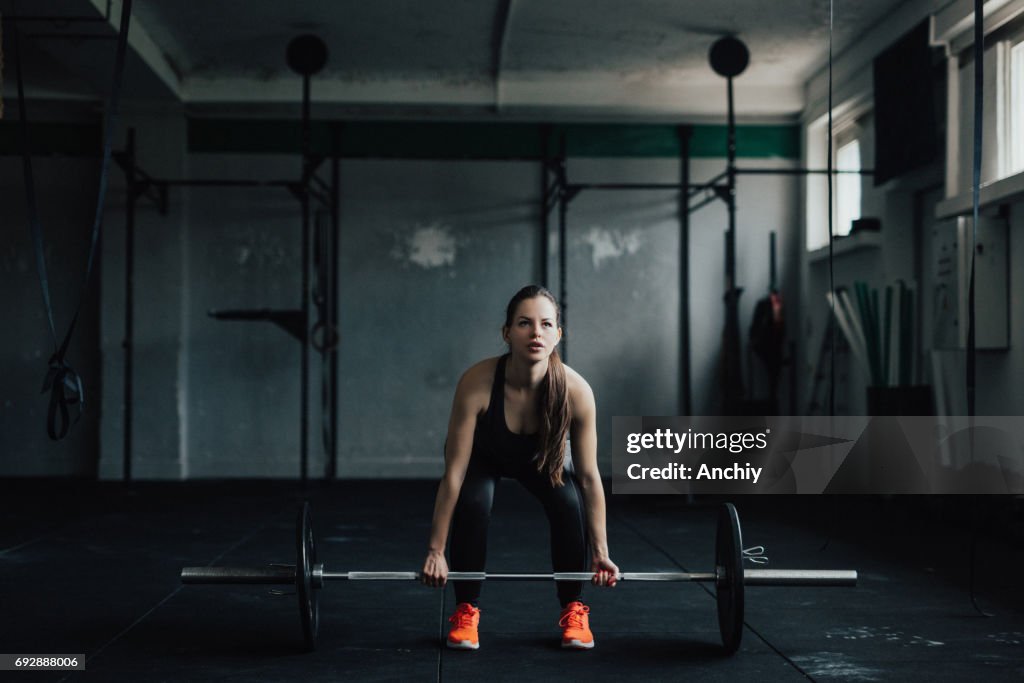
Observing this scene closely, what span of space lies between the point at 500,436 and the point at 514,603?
776 millimetres

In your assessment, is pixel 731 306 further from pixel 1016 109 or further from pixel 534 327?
pixel 534 327

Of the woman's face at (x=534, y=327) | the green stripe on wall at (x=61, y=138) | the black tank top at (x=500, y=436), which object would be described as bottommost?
the black tank top at (x=500, y=436)

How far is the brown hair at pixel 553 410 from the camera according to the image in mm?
2504

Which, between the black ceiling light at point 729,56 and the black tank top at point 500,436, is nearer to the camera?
the black tank top at point 500,436

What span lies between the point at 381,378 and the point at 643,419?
1757mm

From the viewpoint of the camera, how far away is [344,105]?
6668 millimetres

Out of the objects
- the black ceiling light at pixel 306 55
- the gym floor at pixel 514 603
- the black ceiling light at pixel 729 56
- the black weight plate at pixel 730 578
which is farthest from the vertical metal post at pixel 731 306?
the black weight plate at pixel 730 578

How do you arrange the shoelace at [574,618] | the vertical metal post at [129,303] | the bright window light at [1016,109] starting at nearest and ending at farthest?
the shoelace at [574,618] → the bright window light at [1016,109] → the vertical metal post at [129,303]

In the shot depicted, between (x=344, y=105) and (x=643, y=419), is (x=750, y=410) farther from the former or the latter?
(x=344, y=105)

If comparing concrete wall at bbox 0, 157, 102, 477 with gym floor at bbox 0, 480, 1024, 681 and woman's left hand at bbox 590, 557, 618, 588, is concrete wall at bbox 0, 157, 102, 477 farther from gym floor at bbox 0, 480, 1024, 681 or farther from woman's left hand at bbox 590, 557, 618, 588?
woman's left hand at bbox 590, 557, 618, 588

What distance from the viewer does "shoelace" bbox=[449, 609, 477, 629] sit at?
259 centimetres

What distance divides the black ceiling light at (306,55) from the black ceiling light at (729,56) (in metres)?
2.17

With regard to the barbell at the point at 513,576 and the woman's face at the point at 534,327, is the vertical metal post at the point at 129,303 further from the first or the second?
the woman's face at the point at 534,327

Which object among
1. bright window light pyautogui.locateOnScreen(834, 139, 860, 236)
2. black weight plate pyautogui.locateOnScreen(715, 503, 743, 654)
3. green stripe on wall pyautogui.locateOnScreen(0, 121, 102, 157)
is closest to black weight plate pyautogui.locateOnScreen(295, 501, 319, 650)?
black weight plate pyautogui.locateOnScreen(715, 503, 743, 654)
